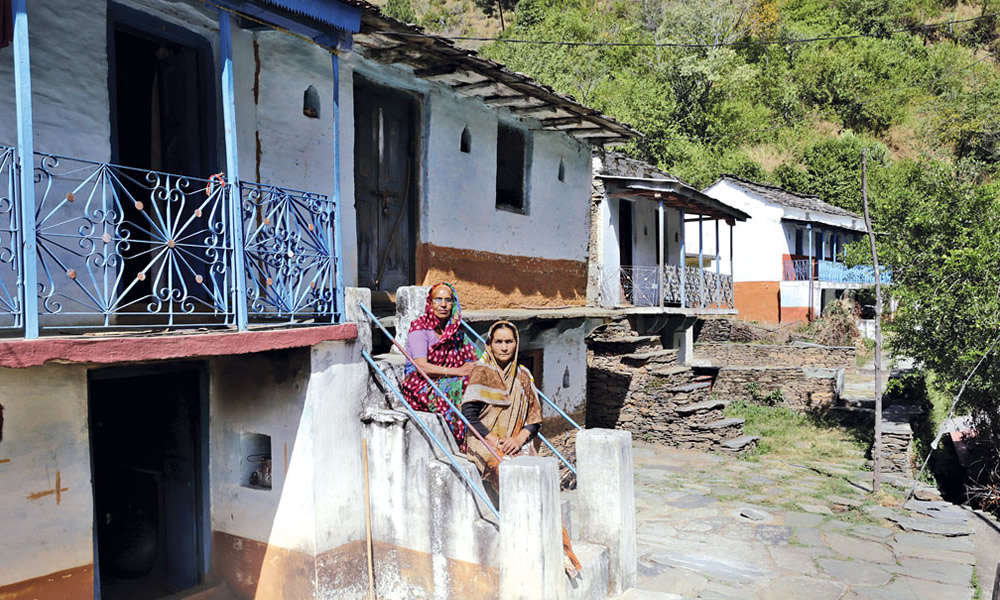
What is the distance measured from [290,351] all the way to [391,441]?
116cm

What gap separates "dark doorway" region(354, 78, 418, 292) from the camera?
891 centimetres

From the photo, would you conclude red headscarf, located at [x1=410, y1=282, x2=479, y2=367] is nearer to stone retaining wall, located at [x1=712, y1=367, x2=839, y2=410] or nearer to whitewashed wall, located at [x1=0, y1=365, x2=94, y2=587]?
whitewashed wall, located at [x1=0, y1=365, x2=94, y2=587]

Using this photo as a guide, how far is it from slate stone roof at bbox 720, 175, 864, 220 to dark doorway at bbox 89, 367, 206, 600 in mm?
25531

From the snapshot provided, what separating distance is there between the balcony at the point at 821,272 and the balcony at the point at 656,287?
11.6 metres

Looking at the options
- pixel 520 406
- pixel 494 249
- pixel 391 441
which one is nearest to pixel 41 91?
pixel 391 441

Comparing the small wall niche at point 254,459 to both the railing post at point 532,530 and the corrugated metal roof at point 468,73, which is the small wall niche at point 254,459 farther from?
the corrugated metal roof at point 468,73

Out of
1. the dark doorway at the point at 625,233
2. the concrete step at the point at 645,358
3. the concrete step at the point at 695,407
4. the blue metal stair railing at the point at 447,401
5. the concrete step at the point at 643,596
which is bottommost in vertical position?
the concrete step at the point at 695,407

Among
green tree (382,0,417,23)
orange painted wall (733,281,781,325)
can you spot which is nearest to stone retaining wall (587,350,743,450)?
orange painted wall (733,281,781,325)

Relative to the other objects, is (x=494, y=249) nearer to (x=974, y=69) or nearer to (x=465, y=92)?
(x=465, y=92)

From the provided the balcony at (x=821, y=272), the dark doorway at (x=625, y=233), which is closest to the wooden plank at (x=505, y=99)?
the dark doorway at (x=625, y=233)

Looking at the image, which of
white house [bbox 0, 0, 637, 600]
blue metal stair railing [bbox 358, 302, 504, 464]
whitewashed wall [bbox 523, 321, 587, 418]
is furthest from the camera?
whitewashed wall [bbox 523, 321, 587, 418]

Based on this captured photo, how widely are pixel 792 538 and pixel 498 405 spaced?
5.85 metres

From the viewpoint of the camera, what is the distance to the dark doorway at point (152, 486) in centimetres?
686

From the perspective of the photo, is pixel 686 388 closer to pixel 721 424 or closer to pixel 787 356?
pixel 721 424
